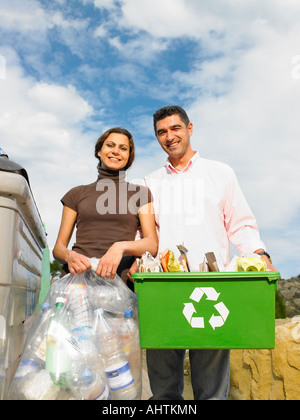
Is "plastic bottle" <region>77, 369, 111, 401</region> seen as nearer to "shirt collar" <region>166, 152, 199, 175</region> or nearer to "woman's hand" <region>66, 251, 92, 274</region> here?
"woman's hand" <region>66, 251, 92, 274</region>

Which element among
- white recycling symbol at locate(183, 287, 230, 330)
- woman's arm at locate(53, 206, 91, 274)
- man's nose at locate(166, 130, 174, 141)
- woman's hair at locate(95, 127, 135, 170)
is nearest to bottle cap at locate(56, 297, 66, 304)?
woman's arm at locate(53, 206, 91, 274)

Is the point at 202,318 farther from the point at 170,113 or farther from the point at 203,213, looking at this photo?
the point at 170,113

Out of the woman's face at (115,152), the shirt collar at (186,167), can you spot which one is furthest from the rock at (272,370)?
the woman's face at (115,152)

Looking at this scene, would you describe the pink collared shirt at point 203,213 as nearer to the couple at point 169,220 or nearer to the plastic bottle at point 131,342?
the couple at point 169,220

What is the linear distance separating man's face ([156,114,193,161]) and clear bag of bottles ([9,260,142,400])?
0.97m

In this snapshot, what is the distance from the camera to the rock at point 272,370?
14.6 feet

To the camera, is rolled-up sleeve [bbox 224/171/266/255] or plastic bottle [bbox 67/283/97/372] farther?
rolled-up sleeve [bbox 224/171/266/255]

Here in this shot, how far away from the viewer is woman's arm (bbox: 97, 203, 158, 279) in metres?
2.08

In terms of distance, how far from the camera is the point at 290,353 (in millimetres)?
4473

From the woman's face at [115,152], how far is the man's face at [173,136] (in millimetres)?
265

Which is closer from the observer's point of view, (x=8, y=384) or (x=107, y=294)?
(x=8, y=384)
